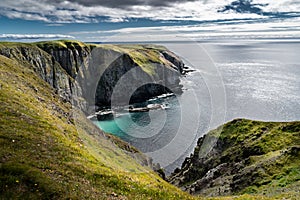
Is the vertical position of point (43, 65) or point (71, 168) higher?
point (43, 65)

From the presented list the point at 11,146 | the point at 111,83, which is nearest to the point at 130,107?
the point at 111,83

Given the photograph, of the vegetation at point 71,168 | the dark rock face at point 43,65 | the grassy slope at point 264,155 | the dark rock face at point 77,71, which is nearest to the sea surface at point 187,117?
the dark rock face at point 77,71

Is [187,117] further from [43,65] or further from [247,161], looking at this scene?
[247,161]

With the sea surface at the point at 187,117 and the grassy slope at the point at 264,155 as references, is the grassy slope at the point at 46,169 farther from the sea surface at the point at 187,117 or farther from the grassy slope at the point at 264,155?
the sea surface at the point at 187,117

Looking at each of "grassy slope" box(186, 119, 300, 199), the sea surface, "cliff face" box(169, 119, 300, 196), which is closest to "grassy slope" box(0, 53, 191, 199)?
"grassy slope" box(186, 119, 300, 199)

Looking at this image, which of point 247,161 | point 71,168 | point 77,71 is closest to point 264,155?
point 247,161

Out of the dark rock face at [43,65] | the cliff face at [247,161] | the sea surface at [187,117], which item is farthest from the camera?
the dark rock face at [43,65]

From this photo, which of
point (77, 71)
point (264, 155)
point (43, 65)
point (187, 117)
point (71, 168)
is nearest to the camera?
point (71, 168)

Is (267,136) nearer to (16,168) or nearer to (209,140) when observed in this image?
(209,140)
